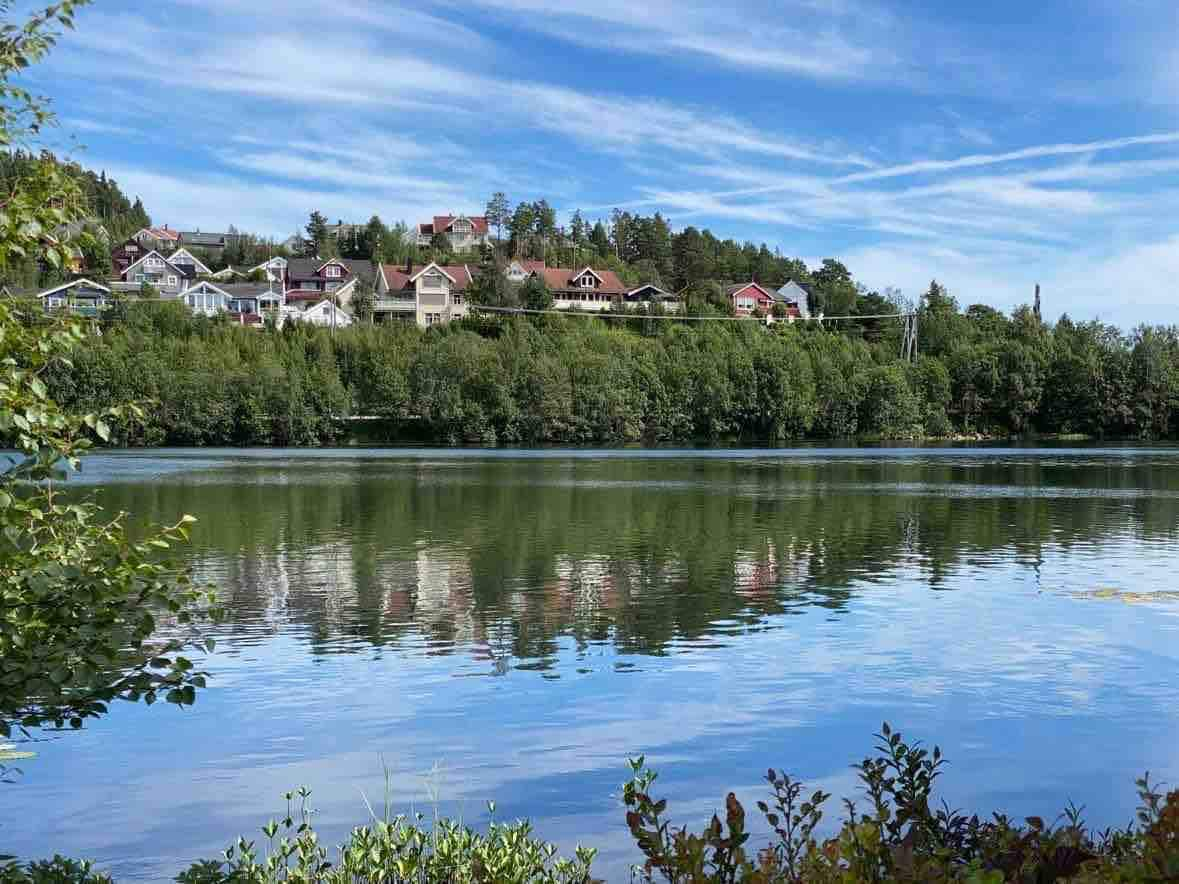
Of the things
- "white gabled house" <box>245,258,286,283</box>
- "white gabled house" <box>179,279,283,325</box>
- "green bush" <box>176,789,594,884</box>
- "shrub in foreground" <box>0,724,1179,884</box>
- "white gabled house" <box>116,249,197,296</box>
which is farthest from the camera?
"white gabled house" <box>245,258,286,283</box>

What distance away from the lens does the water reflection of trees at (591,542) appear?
20.9m

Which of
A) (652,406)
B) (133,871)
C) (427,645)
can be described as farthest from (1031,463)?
(133,871)

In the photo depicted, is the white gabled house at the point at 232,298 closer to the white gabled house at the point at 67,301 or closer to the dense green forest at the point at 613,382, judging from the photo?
the dense green forest at the point at 613,382

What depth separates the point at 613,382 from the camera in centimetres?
13025

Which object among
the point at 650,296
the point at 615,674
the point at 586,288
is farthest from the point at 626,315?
the point at 615,674

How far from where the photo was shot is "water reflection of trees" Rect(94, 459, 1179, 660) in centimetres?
2091

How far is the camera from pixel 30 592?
6777 mm

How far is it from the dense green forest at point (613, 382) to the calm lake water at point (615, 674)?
86663 millimetres

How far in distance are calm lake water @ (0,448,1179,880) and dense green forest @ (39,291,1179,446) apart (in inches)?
3412

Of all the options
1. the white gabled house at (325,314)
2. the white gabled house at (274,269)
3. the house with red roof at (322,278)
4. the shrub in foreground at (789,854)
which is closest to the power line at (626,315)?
the white gabled house at (325,314)

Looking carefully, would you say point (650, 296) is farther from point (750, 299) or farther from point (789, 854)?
point (789, 854)

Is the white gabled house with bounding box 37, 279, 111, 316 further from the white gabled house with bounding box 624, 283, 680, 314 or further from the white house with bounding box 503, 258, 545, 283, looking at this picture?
the white gabled house with bounding box 624, 283, 680, 314

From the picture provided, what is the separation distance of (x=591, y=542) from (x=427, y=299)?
135 meters

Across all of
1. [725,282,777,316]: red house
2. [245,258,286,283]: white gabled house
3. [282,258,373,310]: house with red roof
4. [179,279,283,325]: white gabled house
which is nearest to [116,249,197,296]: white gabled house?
[179,279,283,325]: white gabled house
